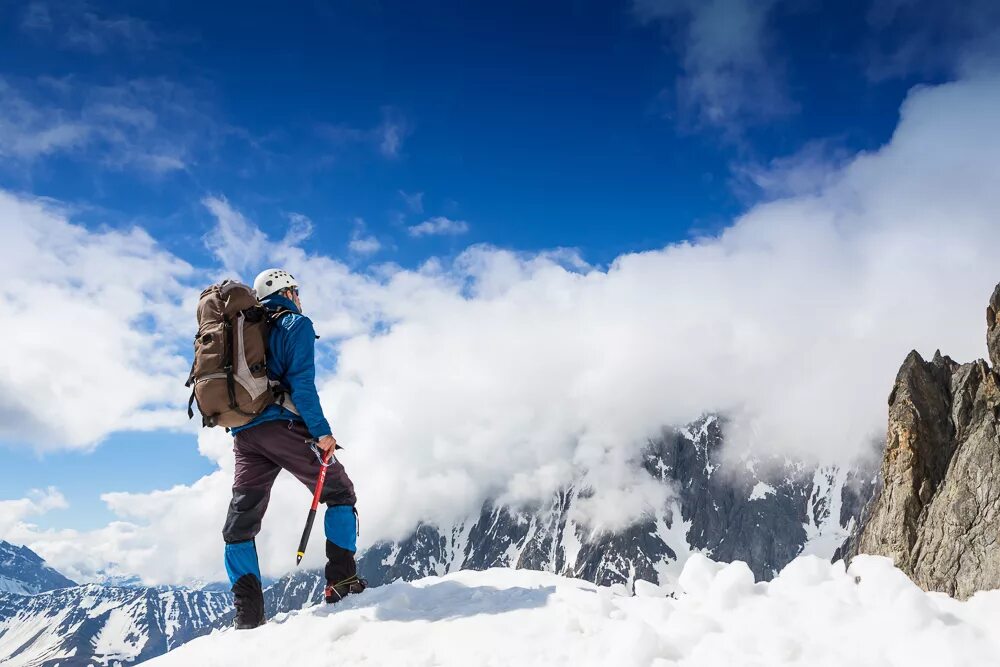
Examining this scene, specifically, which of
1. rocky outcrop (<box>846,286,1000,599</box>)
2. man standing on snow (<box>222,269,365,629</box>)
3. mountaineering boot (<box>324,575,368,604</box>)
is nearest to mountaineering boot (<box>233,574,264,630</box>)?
man standing on snow (<box>222,269,365,629</box>)

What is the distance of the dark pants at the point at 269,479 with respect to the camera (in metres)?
8.08

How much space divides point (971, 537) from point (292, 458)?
9.90m

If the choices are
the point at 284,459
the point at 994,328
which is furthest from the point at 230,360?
the point at 994,328

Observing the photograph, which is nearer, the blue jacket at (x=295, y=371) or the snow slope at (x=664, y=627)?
the snow slope at (x=664, y=627)

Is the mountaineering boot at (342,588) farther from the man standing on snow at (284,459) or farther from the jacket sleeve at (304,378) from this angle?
the jacket sleeve at (304,378)

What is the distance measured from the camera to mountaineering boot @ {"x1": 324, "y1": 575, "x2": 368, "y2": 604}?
8086 mm

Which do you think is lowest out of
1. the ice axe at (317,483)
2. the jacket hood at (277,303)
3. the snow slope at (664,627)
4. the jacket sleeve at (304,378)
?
the snow slope at (664,627)

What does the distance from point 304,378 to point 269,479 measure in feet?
4.87

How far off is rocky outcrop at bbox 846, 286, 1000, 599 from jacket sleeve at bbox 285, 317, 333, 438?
8.77 m

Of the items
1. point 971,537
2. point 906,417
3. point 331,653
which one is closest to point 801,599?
point 331,653

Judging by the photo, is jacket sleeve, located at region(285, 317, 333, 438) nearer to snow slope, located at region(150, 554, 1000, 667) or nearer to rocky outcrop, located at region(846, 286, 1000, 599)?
snow slope, located at region(150, 554, 1000, 667)

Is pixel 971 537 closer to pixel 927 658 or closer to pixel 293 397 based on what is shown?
pixel 927 658

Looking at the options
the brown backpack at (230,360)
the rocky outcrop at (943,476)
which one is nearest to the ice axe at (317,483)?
the brown backpack at (230,360)

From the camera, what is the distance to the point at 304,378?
26.4ft
